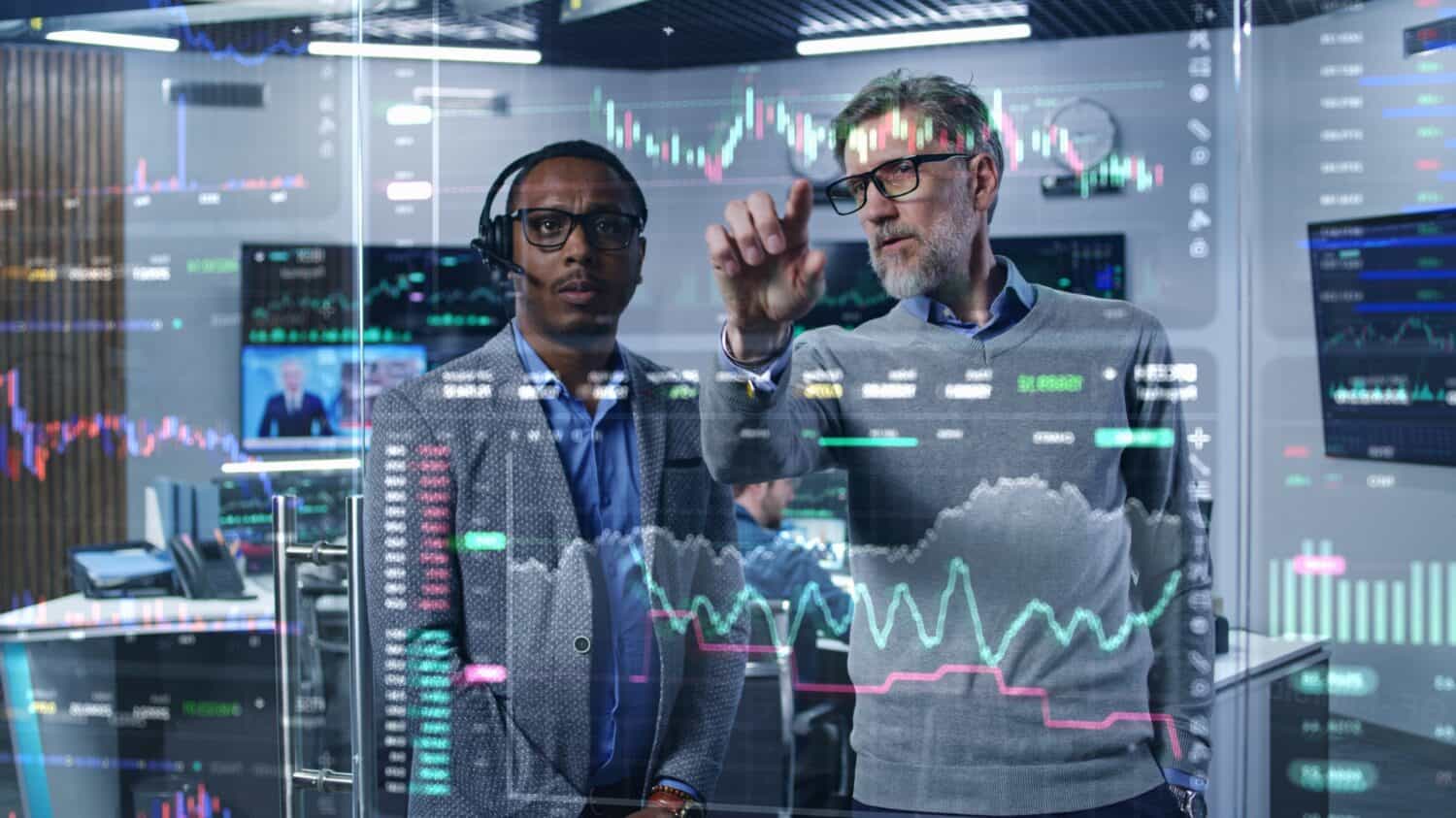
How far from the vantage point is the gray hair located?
169 centimetres

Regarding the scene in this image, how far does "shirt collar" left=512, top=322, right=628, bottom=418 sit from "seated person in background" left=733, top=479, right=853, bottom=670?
0.76 feet

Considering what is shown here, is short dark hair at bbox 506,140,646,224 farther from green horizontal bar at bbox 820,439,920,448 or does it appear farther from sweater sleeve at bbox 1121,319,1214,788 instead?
sweater sleeve at bbox 1121,319,1214,788

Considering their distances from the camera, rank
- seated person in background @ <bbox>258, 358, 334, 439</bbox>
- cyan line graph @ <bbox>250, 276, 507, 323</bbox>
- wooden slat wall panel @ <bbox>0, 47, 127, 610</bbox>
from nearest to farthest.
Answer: cyan line graph @ <bbox>250, 276, 507, 323</bbox> → seated person in background @ <bbox>258, 358, 334, 439</bbox> → wooden slat wall panel @ <bbox>0, 47, 127, 610</bbox>

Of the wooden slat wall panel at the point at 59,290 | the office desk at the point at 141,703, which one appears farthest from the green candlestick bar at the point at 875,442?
the wooden slat wall panel at the point at 59,290

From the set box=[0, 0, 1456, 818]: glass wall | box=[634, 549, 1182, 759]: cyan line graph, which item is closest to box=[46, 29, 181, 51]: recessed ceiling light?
box=[0, 0, 1456, 818]: glass wall

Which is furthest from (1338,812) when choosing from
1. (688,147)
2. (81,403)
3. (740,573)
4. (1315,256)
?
(81,403)

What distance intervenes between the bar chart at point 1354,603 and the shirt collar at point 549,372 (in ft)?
3.18

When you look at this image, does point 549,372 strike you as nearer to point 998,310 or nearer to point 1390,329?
point 998,310

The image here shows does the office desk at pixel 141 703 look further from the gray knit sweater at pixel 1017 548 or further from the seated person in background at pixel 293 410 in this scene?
the gray knit sweater at pixel 1017 548

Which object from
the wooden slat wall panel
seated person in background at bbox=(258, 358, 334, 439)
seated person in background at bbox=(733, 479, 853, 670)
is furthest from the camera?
the wooden slat wall panel

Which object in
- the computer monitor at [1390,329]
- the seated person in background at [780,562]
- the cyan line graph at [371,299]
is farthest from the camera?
the cyan line graph at [371,299]

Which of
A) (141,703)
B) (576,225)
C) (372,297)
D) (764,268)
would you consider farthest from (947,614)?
(141,703)

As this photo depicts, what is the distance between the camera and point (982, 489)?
5.51 ft

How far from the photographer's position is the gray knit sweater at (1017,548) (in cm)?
166
